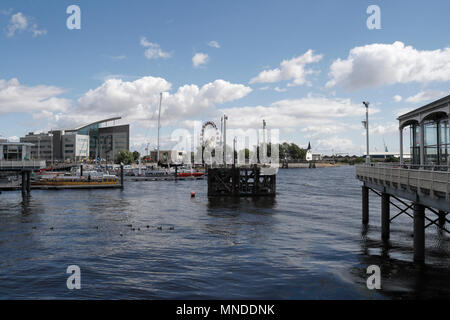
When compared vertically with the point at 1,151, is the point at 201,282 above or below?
below

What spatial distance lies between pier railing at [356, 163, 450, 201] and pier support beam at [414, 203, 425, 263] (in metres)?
1.16

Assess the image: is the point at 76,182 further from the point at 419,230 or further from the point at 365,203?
the point at 419,230

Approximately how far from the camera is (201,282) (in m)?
17.9

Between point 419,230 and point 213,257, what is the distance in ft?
39.4

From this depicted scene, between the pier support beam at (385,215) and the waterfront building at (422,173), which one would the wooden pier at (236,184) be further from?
the pier support beam at (385,215)

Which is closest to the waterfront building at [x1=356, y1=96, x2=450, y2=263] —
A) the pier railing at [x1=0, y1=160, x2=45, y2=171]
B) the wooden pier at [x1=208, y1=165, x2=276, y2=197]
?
the wooden pier at [x1=208, y1=165, x2=276, y2=197]

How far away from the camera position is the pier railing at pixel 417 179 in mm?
15562

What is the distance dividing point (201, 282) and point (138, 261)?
18.0 ft

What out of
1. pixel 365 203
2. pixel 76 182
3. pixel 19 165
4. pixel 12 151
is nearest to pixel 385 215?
pixel 365 203

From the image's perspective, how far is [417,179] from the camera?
1803cm

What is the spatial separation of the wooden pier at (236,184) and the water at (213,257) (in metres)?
21.0

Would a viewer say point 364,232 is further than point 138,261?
Yes
